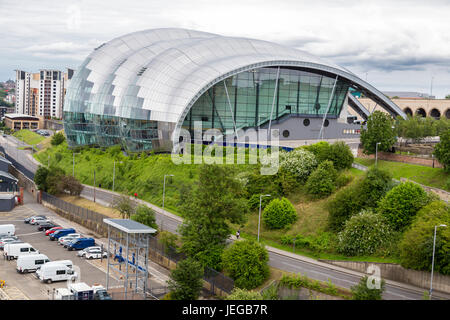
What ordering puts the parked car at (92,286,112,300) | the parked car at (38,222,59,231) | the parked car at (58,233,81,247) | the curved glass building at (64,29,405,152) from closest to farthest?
the parked car at (92,286,112,300) → the parked car at (58,233,81,247) → the parked car at (38,222,59,231) → the curved glass building at (64,29,405,152)

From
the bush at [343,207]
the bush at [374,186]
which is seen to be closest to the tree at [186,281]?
the bush at [343,207]

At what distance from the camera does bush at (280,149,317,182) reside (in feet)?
190

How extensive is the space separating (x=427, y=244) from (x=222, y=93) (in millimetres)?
46862

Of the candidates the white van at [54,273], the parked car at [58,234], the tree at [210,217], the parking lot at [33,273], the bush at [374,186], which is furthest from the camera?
the parked car at [58,234]

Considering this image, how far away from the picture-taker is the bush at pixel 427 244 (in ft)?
122

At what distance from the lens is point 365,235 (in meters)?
44.1

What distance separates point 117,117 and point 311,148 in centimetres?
3665

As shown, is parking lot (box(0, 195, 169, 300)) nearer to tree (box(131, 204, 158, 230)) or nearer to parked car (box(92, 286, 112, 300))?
parked car (box(92, 286, 112, 300))

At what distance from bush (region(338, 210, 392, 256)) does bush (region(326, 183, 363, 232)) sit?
2534 millimetres

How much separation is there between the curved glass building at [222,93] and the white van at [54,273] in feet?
118

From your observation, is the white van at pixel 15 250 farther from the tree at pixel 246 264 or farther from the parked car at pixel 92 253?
the tree at pixel 246 264

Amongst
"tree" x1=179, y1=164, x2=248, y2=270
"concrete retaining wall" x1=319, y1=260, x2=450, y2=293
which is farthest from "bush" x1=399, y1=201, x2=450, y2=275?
"tree" x1=179, y1=164, x2=248, y2=270
